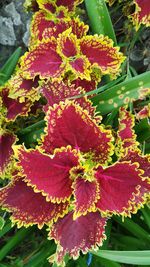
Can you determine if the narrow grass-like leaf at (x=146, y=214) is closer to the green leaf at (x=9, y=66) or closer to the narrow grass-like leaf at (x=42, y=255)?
the narrow grass-like leaf at (x=42, y=255)

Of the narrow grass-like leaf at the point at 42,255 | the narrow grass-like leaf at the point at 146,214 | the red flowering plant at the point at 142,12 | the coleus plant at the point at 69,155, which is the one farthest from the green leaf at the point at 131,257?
the red flowering plant at the point at 142,12

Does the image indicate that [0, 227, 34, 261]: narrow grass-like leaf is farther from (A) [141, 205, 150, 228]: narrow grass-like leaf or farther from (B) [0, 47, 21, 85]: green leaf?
(B) [0, 47, 21, 85]: green leaf

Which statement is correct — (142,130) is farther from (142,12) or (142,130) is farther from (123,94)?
(142,12)

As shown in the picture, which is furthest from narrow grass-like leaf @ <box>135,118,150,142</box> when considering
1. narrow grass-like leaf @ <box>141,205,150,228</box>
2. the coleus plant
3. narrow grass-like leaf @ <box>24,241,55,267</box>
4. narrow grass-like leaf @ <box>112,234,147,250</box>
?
narrow grass-like leaf @ <box>24,241,55,267</box>

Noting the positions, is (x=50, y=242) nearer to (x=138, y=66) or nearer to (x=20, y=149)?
(x=20, y=149)

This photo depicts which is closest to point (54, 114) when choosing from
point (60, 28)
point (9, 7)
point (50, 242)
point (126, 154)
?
point (126, 154)

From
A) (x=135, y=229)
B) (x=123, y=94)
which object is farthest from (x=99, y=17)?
(x=135, y=229)

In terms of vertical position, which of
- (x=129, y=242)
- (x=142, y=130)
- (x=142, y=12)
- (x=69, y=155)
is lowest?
(x=129, y=242)
